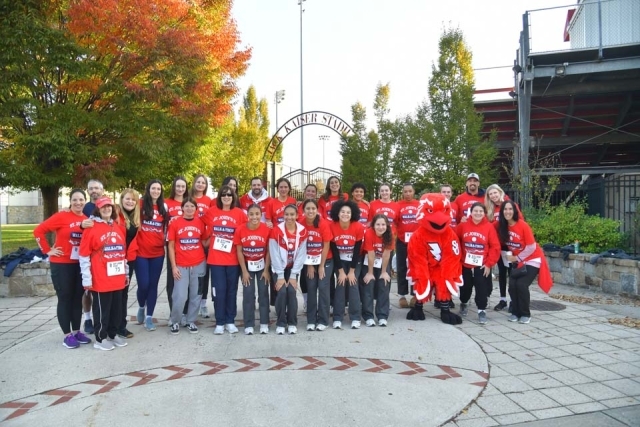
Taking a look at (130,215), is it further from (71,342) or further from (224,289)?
(71,342)

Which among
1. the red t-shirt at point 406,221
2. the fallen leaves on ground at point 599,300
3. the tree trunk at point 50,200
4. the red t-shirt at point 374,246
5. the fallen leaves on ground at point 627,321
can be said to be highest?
the tree trunk at point 50,200

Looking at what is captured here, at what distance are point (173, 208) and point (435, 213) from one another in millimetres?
3218

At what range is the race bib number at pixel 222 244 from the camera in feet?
18.3

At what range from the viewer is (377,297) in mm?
5984

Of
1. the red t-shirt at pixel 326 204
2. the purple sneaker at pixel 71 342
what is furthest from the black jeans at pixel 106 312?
the red t-shirt at pixel 326 204

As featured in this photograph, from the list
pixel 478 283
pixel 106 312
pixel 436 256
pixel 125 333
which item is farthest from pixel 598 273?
pixel 106 312

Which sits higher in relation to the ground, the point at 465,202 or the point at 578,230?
the point at 465,202

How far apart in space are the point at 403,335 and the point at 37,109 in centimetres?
827

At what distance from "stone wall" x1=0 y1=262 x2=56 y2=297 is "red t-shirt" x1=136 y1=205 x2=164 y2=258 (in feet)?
10.6

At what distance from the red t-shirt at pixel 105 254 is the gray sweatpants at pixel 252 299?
4.34ft

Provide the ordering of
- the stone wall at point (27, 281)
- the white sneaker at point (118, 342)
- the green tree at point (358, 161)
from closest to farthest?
the white sneaker at point (118, 342)
the stone wall at point (27, 281)
the green tree at point (358, 161)

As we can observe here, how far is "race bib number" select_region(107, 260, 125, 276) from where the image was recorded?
4969 mm

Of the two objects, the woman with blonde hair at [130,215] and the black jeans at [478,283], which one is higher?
the woman with blonde hair at [130,215]

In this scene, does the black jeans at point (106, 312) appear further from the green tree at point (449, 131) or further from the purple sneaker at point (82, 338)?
the green tree at point (449, 131)
